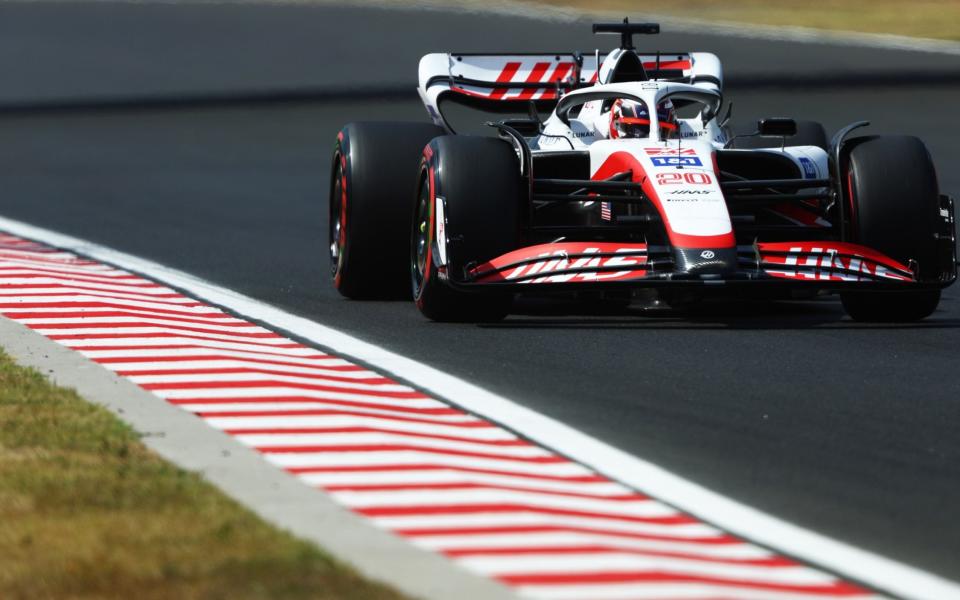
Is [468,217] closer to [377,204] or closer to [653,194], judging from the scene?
[653,194]

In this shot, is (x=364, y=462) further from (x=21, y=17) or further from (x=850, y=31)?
(x=21, y=17)

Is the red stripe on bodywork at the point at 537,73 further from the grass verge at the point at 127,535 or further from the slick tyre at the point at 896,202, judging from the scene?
the grass verge at the point at 127,535

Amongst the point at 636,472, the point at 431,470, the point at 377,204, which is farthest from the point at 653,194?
the point at 431,470

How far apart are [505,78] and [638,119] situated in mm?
1885

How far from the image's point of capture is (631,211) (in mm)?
10242

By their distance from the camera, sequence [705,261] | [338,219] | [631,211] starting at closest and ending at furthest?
[705,261] → [631,211] → [338,219]

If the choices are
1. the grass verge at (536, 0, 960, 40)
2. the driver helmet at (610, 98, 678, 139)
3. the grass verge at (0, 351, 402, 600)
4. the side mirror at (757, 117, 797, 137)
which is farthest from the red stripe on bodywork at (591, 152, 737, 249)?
the grass verge at (536, 0, 960, 40)

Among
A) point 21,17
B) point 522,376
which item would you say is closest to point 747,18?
point 21,17

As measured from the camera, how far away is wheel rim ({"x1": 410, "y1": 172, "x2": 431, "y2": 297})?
10141 mm

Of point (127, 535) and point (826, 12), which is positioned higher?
point (826, 12)

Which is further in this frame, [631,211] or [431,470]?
[631,211]

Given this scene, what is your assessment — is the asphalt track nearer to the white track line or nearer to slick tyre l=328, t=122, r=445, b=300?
the white track line

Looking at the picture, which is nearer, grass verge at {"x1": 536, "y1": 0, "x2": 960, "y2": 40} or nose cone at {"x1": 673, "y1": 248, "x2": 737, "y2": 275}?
nose cone at {"x1": 673, "y1": 248, "x2": 737, "y2": 275}

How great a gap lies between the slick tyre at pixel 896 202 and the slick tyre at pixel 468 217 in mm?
1686
